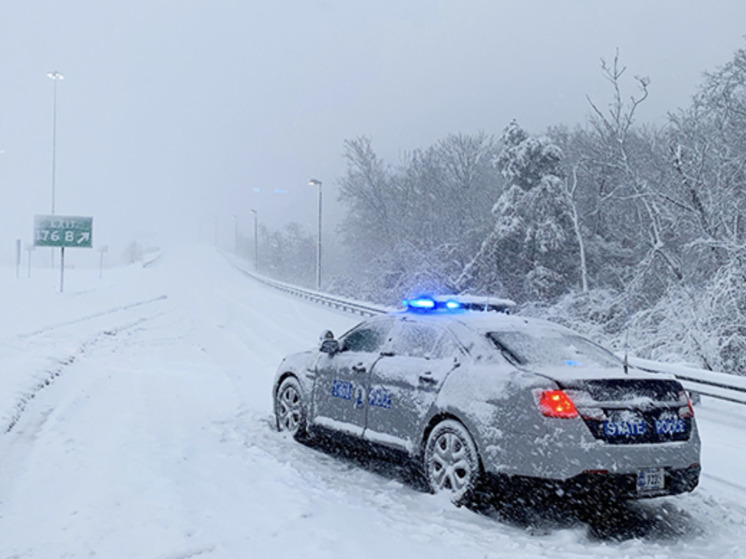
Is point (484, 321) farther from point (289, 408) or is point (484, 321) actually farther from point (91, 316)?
point (91, 316)

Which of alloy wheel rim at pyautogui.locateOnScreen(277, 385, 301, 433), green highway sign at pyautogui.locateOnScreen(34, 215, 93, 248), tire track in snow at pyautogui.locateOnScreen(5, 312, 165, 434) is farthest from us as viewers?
green highway sign at pyautogui.locateOnScreen(34, 215, 93, 248)

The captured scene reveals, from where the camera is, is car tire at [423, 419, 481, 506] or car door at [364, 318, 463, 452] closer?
car tire at [423, 419, 481, 506]

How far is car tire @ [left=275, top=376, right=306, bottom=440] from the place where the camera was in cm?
790

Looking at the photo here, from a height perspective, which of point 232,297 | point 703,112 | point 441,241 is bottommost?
point 232,297

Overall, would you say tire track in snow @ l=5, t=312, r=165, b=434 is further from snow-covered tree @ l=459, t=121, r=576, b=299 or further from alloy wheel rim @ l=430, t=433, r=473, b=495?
snow-covered tree @ l=459, t=121, r=576, b=299

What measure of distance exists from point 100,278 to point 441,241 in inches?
988

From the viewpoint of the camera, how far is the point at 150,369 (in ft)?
42.3

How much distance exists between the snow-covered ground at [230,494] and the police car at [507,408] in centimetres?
38

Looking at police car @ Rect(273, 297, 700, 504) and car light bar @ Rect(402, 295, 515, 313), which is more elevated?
car light bar @ Rect(402, 295, 515, 313)

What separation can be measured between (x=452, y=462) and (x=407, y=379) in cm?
94

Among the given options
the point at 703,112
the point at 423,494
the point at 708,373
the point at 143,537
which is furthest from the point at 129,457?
the point at 703,112

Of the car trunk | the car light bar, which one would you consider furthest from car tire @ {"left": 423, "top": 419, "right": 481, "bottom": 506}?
the car light bar

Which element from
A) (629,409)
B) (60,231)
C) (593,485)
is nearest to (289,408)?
(593,485)

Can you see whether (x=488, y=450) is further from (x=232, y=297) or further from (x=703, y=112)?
(x=232, y=297)
